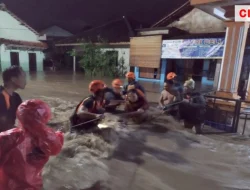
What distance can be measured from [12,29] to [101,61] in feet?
33.5

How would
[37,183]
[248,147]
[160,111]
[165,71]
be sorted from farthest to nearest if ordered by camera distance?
[165,71] → [160,111] → [248,147] → [37,183]

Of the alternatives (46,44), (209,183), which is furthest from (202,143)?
(46,44)

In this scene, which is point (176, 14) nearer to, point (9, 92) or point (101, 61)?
point (101, 61)

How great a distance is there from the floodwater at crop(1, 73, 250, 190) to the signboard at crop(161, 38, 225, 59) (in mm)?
6517

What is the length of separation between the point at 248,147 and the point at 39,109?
4457 millimetres

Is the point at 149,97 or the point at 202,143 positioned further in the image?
the point at 149,97

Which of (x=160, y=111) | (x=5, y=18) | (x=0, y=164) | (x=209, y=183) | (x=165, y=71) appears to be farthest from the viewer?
(x=5, y=18)

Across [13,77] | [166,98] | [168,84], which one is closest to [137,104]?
[166,98]

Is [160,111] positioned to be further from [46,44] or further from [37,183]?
[46,44]

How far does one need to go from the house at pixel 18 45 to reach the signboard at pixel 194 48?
1395 cm

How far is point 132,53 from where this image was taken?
46.8ft

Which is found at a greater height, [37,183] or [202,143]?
[37,183]

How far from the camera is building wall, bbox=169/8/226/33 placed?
12.3m

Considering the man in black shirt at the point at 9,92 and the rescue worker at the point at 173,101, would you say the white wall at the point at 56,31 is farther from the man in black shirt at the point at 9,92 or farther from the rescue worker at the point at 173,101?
the man in black shirt at the point at 9,92
